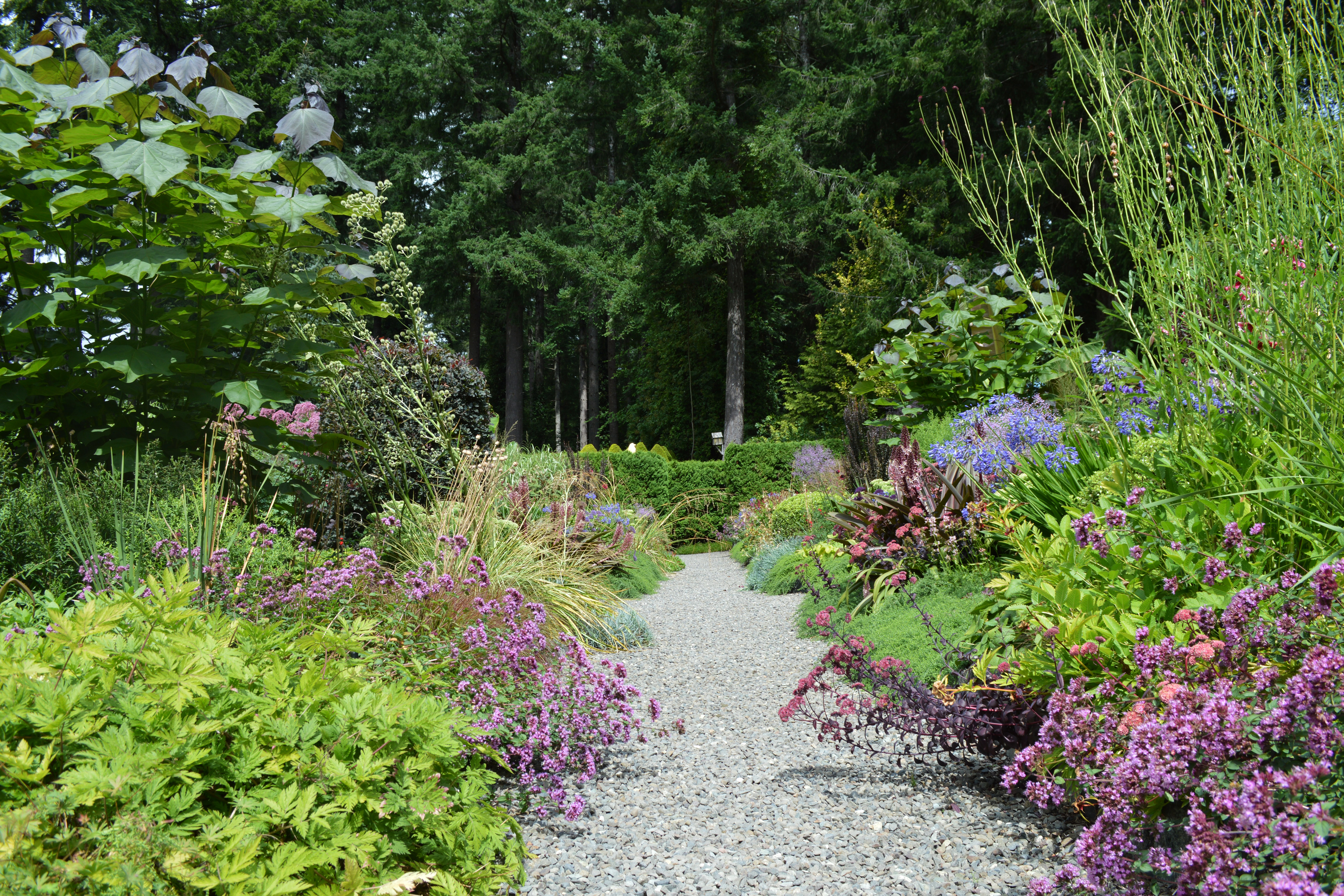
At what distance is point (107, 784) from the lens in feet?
4.16

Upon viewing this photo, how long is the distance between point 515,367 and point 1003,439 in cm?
1888

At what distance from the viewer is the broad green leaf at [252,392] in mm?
3473

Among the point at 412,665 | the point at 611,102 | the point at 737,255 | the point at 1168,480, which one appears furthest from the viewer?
the point at 611,102

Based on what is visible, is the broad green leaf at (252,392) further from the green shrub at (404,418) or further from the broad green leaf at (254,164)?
the broad green leaf at (254,164)

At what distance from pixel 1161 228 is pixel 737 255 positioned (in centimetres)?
1440

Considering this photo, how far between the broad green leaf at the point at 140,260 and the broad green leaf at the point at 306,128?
0.77m

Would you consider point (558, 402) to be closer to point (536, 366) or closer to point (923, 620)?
point (536, 366)

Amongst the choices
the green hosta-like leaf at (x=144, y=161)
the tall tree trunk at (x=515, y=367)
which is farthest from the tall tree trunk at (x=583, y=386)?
the green hosta-like leaf at (x=144, y=161)

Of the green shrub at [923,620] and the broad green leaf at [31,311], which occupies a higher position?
the broad green leaf at [31,311]

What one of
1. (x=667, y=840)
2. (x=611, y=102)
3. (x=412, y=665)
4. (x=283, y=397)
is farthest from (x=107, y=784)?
(x=611, y=102)

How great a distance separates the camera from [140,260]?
3381 mm

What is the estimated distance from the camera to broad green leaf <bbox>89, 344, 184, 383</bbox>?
3.34 metres

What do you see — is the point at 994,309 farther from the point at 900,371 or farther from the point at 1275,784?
the point at 1275,784

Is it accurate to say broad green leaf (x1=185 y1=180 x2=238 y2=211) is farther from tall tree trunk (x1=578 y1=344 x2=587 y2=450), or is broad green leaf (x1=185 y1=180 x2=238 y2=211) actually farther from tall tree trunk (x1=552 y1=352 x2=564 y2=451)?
tall tree trunk (x1=552 y1=352 x2=564 y2=451)
